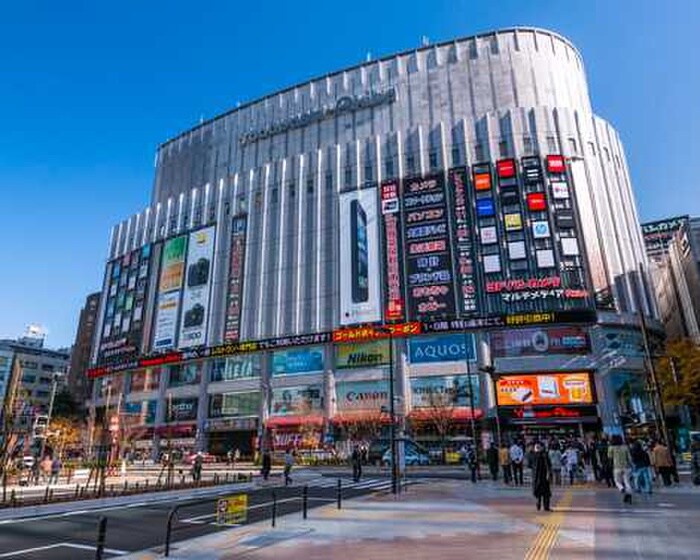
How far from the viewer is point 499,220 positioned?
175 feet

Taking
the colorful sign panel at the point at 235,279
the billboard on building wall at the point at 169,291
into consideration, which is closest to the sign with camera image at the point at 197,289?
the billboard on building wall at the point at 169,291

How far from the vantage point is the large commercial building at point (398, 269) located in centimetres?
4844

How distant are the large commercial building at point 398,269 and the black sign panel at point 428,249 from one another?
0.22m

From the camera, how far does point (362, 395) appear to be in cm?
5244

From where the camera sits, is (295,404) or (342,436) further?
(295,404)

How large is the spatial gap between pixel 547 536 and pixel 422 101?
213ft

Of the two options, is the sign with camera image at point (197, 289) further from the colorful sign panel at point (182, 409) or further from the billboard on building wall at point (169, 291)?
the colorful sign panel at point (182, 409)

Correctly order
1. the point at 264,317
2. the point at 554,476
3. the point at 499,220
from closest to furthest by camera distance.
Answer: the point at 554,476
the point at 499,220
the point at 264,317

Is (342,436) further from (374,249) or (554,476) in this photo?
(554,476)

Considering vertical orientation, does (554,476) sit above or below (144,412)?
below

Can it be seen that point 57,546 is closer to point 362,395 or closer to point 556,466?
point 556,466

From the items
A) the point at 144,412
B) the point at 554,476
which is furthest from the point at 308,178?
the point at 554,476

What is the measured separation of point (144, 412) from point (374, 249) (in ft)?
129

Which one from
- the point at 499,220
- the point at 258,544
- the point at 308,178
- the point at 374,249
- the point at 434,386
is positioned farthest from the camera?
the point at 308,178
